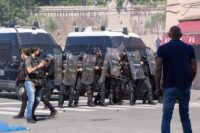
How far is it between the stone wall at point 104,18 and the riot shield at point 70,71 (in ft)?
164

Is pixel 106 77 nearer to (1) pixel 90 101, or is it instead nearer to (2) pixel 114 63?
(2) pixel 114 63

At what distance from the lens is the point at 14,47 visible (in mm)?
26188

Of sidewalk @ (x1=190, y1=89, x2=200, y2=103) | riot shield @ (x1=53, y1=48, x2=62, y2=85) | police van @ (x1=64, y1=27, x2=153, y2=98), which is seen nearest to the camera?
riot shield @ (x1=53, y1=48, x2=62, y2=85)

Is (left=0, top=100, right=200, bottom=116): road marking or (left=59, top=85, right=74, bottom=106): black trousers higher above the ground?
(left=59, top=85, right=74, bottom=106): black trousers

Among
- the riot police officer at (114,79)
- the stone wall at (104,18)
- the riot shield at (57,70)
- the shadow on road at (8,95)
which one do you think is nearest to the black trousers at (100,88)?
the riot police officer at (114,79)

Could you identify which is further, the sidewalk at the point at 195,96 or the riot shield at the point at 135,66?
the sidewalk at the point at 195,96

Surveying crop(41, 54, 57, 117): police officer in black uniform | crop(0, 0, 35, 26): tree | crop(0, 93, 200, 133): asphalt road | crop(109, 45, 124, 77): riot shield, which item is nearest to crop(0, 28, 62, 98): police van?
crop(0, 93, 200, 133): asphalt road

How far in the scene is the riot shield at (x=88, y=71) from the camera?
894 inches

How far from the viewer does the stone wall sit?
258 feet

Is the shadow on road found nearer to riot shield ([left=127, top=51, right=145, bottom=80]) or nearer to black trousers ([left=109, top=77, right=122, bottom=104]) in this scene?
black trousers ([left=109, top=77, right=122, bottom=104])

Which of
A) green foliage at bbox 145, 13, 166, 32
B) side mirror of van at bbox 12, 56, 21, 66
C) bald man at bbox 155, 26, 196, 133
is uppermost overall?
bald man at bbox 155, 26, 196, 133

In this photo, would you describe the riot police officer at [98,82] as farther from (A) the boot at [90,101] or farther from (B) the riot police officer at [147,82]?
(B) the riot police officer at [147,82]

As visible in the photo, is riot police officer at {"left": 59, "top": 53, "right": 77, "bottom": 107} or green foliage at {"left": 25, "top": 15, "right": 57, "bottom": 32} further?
green foliage at {"left": 25, "top": 15, "right": 57, "bottom": 32}

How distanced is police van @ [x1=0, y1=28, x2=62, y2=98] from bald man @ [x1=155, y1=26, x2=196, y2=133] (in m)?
13.7
